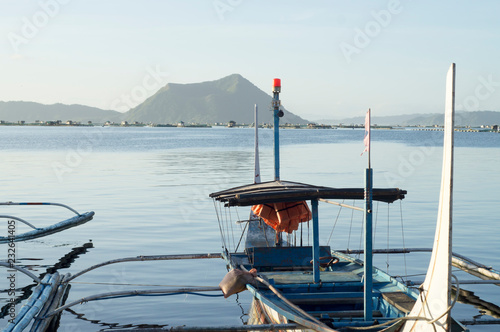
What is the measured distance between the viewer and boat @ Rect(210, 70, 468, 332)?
1021 centimetres

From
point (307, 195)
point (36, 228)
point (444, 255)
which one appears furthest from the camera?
point (36, 228)

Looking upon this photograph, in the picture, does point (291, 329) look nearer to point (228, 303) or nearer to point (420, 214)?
point (228, 303)

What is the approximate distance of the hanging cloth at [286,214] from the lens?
63.9 feet

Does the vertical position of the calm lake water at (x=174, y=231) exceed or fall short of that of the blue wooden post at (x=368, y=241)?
it falls short

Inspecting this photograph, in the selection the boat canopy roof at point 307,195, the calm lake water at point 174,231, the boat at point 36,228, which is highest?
the boat canopy roof at point 307,195

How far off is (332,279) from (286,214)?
3.72 m

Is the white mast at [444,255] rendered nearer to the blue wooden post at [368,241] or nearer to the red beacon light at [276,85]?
the blue wooden post at [368,241]

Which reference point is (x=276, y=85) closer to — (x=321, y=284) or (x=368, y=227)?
(x=321, y=284)

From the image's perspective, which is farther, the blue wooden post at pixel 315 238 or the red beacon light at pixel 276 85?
the red beacon light at pixel 276 85

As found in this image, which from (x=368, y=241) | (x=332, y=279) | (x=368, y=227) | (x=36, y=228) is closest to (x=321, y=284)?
(x=332, y=279)

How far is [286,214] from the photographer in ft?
64.0

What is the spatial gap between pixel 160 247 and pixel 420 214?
1778 cm

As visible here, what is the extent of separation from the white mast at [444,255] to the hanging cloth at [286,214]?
893 centimetres

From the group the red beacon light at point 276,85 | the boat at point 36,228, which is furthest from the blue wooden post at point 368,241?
the boat at point 36,228
